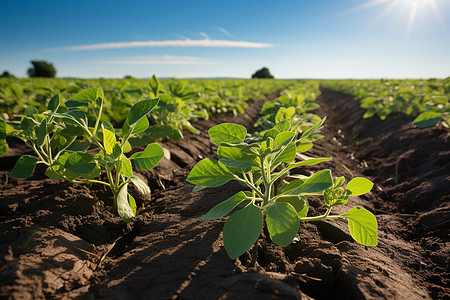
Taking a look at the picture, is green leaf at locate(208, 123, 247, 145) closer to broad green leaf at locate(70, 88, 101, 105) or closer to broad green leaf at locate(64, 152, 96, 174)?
broad green leaf at locate(64, 152, 96, 174)

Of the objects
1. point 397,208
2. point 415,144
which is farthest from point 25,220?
point 415,144

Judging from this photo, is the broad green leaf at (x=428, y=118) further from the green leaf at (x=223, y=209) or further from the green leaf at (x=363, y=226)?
the green leaf at (x=223, y=209)

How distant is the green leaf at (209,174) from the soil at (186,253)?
32 cm

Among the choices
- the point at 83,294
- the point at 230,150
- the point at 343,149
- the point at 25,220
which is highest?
the point at 230,150

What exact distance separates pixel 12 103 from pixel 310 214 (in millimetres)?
5046

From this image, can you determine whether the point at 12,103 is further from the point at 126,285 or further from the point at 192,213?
the point at 126,285

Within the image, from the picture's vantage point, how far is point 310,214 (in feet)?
5.89

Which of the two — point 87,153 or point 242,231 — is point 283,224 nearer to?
point 242,231

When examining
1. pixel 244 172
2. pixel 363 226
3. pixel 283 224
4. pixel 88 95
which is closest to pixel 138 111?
pixel 88 95

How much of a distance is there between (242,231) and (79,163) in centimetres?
97

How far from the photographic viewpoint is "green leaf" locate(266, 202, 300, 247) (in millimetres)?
1082

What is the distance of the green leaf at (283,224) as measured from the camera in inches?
42.6

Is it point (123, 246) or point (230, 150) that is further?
point (123, 246)

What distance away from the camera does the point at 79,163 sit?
1.45m
